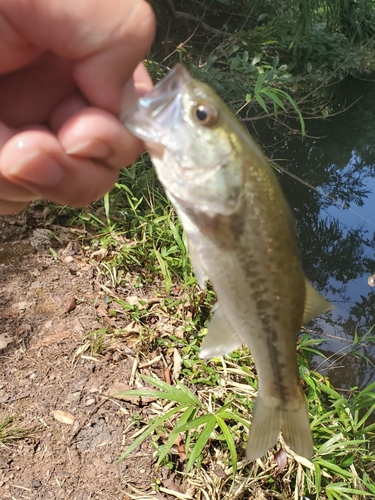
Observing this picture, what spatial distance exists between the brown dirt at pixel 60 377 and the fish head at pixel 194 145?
1.95 metres

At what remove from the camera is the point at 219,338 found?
60.7 inches

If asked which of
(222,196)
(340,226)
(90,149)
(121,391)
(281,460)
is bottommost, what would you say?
(340,226)

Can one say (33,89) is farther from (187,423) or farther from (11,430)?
(11,430)

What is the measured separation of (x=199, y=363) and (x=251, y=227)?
2.13 m

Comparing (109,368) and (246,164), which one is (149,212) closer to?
(109,368)

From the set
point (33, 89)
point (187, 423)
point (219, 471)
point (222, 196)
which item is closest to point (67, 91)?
point (33, 89)

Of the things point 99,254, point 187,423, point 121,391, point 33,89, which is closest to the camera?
point 33,89

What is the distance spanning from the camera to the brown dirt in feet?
8.46

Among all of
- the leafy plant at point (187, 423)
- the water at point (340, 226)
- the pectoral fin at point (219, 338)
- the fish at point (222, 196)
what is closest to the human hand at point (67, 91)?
the fish at point (222, 196)

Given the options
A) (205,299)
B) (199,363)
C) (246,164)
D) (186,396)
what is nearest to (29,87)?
(246,164)

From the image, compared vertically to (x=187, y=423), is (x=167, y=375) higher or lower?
lower

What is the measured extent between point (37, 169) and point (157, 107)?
1.37 feet

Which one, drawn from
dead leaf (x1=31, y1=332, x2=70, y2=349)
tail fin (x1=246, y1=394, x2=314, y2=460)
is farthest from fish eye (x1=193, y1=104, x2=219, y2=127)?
dead leaf (x1=31, y1=332, x2=70, y2=349)

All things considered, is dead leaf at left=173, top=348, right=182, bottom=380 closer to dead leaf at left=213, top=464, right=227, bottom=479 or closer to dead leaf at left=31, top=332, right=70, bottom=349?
dead leaf at left=213, top=464, right=227, bottom=479
